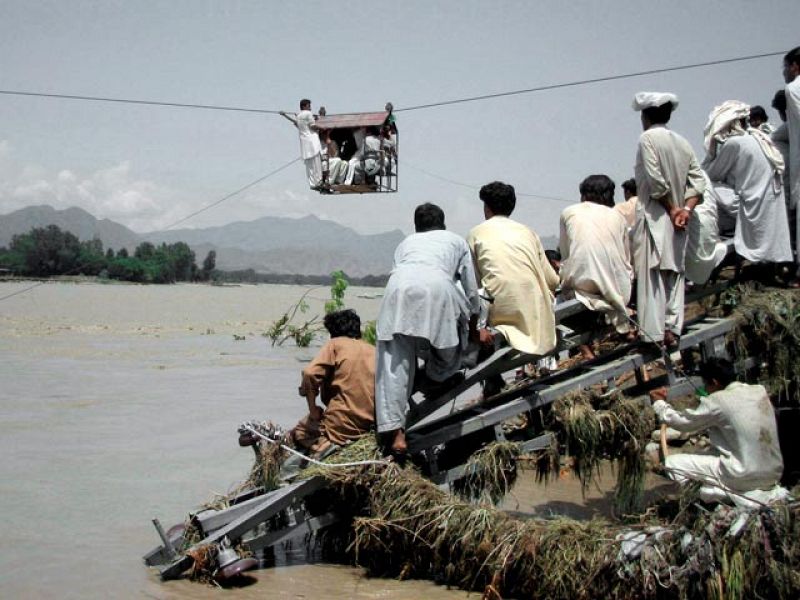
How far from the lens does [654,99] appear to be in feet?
19.5

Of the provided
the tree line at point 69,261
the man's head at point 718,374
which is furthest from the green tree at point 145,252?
the man's head at point 718,374

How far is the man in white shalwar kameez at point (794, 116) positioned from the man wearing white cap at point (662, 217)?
108cm

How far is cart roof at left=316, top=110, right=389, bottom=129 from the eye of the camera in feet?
40.7

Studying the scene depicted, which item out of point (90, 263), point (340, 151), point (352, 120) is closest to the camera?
point (352, 120)

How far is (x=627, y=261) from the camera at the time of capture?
19.9 ft

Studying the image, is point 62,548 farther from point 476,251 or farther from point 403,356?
point 476,251

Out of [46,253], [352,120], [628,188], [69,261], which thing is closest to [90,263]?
[69,261]

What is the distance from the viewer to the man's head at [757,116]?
7246 millimetres

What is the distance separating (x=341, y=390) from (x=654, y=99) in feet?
10.0

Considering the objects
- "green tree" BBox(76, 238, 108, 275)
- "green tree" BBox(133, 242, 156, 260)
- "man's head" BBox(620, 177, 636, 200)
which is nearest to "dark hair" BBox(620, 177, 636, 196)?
"man's head" BBox(620, 177, 636, 200)

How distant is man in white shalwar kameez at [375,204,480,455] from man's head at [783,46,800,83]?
123 inches

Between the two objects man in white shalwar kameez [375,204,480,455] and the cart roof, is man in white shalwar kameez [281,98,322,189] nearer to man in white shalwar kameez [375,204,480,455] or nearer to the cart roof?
the cart roof

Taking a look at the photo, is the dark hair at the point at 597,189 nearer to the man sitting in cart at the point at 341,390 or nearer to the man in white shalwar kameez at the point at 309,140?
the man sitting in cart at the point at 341,390

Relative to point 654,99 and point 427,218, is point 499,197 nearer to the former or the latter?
point 427,218
